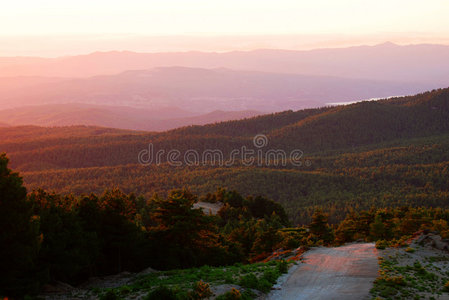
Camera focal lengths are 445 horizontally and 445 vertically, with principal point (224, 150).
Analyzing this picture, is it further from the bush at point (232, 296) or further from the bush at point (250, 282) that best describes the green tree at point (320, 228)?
the bush at point (232, 296)

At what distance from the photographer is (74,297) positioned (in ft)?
76.3

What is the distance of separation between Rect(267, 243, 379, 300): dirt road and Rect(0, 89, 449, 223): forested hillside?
54.5m

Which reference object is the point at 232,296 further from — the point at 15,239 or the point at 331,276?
the point at 15,239

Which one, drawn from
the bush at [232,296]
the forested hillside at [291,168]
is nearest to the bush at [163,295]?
the bush at [232,296]

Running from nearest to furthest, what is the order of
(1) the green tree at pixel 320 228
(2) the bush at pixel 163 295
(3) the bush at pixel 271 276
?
1. (2) the bush at pixel 163 295
2. (3) the bush at pixel 271 276
3. (1) the green tree at pixel 320 228

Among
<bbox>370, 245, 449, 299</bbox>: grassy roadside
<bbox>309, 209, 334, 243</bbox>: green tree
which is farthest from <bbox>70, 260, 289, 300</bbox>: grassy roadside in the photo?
<bbox>309, 209, 334, 243</bbox>: green tree

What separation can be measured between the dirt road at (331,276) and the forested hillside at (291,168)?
54519 millimetres

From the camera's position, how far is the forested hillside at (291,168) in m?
105

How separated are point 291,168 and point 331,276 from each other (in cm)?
11836

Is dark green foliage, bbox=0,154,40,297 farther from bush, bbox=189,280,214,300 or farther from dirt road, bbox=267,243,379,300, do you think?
dirt road, bbox=267,243,379,300

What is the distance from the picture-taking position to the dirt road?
21347mm

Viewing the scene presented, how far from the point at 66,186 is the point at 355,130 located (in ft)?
422

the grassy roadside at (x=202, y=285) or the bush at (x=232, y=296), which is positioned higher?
the bush at (x=232, y=296)

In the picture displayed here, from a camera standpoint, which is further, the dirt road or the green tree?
the green tree
